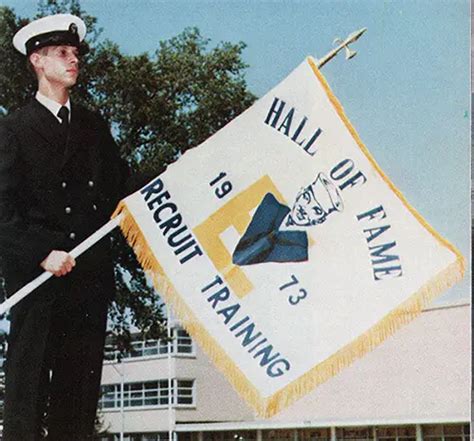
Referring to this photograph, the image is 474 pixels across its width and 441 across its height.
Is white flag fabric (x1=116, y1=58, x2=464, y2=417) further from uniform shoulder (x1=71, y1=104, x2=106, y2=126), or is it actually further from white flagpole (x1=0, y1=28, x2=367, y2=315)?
uniform shoulder (x1=71, y1=104, x2=106, y2=126)

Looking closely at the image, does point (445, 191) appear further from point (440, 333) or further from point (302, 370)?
point (302, 370)

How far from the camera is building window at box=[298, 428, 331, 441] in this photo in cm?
372

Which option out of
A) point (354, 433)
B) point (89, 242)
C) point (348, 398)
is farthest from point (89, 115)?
point (354, 433)

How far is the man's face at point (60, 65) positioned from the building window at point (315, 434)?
212cm

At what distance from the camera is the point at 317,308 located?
3.77 m

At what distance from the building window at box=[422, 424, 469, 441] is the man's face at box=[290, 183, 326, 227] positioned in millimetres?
1155

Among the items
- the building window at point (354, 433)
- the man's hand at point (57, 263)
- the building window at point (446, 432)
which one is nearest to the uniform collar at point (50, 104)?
the man's hand at point (57, 263)

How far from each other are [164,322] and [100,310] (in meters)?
0.33

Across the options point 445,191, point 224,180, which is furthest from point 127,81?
point 445,191

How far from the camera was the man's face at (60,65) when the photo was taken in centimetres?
391

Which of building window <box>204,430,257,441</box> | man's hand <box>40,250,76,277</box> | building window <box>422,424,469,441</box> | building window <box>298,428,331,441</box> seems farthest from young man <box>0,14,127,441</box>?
building window <box>422,424,469,441</box>

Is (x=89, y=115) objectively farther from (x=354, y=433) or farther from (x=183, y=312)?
(x=354, y=433)

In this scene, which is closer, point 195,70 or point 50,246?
point 50,246

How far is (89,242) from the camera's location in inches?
149
